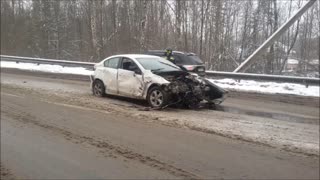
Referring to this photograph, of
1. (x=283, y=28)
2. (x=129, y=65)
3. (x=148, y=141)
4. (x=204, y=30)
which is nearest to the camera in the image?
(x=148, y=141)

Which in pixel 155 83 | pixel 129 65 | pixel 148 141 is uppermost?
pixel 129 65

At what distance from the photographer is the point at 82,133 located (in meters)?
8.47

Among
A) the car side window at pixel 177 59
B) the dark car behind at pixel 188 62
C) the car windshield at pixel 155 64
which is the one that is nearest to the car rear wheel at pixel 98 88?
the car windshield at pixel 155 64

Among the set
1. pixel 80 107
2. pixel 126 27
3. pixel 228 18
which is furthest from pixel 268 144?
pixel 126 27

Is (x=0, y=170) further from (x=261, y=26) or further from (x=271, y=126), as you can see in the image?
(x=261, y=26)

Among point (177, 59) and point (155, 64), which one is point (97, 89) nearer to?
point (155, 64)

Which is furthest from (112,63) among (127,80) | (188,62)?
(188,62)

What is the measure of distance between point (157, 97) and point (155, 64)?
1331mm

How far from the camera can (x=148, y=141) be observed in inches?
309

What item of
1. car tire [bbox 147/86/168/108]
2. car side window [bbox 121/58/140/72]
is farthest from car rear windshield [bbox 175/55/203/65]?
car tire [bbox 147/86/168/108]

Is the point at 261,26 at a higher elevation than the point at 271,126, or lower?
higher

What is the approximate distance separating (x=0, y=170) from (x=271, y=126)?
18.8 ft

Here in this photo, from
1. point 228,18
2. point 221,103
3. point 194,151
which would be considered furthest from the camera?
point 228,18

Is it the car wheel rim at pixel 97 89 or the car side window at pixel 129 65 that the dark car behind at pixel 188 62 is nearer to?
the car wheel rim at pixel 97 89
